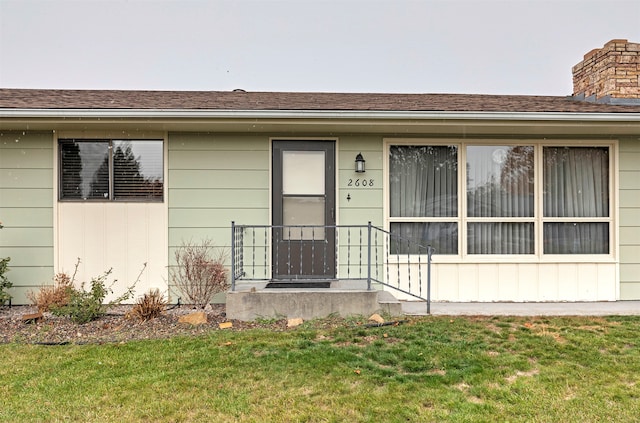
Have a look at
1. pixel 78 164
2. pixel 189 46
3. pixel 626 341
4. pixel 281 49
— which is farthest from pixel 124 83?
pixel 626 341

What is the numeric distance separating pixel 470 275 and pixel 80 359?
4597 mm

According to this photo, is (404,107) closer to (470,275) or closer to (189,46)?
(470,275)

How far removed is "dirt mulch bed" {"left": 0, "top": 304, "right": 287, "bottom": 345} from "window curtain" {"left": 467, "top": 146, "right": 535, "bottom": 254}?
3055 millimetres

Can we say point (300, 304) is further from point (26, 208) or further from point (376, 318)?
point (26, 208)

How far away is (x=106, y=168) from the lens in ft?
17.6

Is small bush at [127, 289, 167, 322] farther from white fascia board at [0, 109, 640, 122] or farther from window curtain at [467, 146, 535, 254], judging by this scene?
window curtain at [467, 146, 535, 254]

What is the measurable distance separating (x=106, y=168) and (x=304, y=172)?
263 cm

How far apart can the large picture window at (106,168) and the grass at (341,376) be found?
2.22 meters

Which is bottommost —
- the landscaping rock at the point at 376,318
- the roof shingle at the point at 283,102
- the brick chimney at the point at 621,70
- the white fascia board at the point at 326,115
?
the landscaping rock at the point at 376,318

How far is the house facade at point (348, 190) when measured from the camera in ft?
17.3

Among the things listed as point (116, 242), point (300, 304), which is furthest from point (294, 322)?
point (116, 242)

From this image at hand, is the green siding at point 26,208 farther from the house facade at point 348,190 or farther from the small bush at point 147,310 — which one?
the small bush at point 147,310

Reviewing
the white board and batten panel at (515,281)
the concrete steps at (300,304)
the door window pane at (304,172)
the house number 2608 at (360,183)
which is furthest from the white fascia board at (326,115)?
the concrete steps at (300,304)

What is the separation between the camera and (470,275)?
5.50 meters
